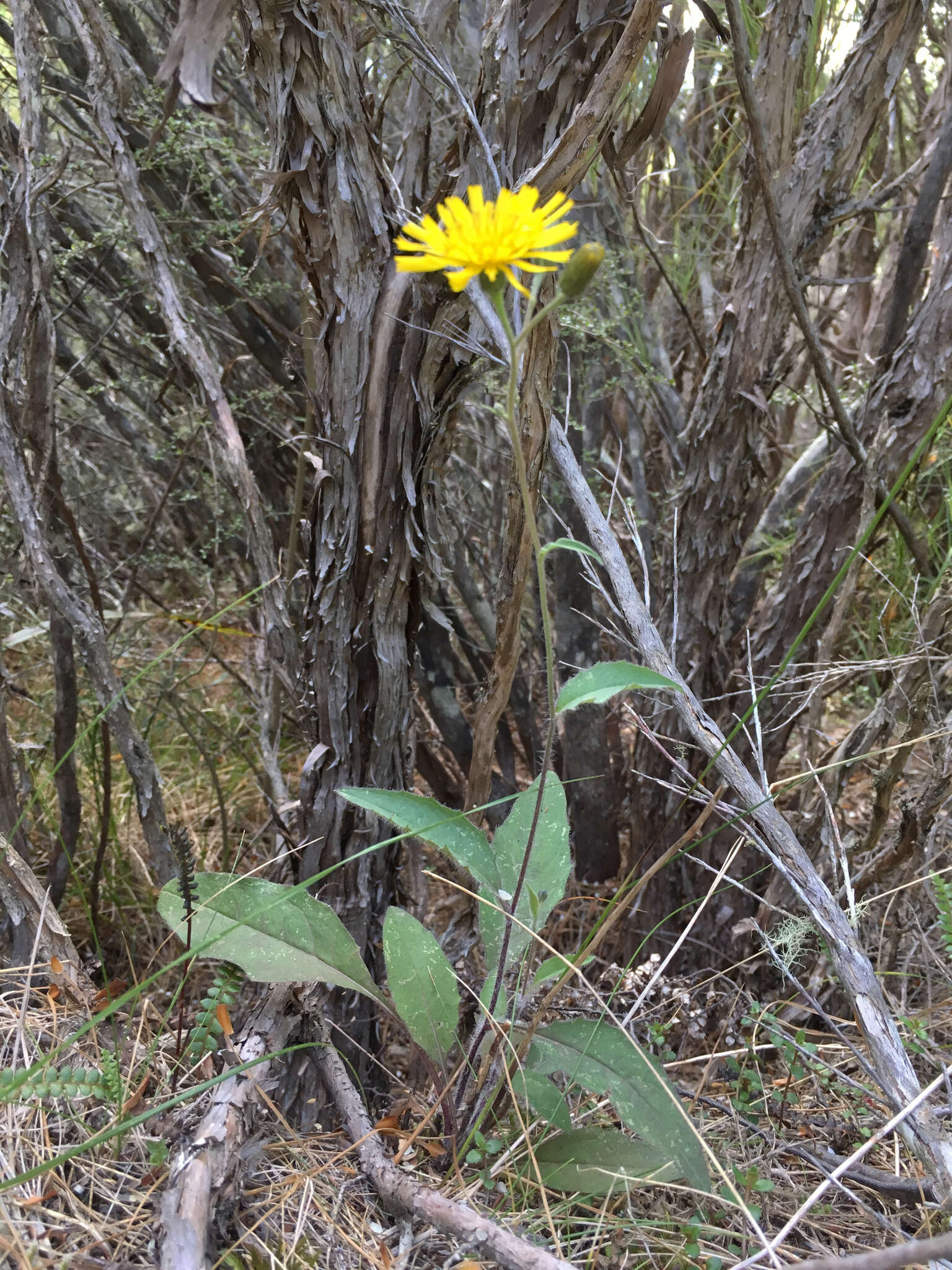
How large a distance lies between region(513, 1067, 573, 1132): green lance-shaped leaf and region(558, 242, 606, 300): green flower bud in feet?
2.28

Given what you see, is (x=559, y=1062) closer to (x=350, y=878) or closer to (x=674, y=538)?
(x=350, y=878)

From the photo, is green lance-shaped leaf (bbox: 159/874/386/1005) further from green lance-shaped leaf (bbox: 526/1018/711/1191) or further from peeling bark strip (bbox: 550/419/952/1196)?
peeling bark strip (bbox: 550/419/952/1196)

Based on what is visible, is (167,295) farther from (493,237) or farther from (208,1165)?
(208,1165)

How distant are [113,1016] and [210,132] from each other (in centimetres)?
161

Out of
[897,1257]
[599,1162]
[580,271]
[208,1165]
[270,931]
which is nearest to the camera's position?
[897,1257]

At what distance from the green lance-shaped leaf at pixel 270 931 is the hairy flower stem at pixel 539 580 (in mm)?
129

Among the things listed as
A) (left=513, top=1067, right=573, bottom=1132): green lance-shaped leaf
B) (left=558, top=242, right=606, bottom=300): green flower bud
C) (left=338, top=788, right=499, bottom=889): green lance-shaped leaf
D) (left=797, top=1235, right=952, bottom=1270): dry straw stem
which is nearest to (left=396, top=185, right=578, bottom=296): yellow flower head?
(left=558, top=242, right=606, bottom=300): green flower bud

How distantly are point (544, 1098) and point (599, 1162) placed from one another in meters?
0.08

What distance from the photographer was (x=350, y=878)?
3.46 ft

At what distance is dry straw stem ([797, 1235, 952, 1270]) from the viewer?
1.36 ft

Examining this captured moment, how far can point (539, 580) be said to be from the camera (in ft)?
2.35

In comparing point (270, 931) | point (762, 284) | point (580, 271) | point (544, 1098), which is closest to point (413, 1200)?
point (544, 1098)

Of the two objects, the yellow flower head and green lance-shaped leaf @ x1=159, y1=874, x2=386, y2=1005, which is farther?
green lance-shaped leaf @ x1=159, y1=874, x2=386, y2=1005

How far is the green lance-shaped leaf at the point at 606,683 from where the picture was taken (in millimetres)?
586
